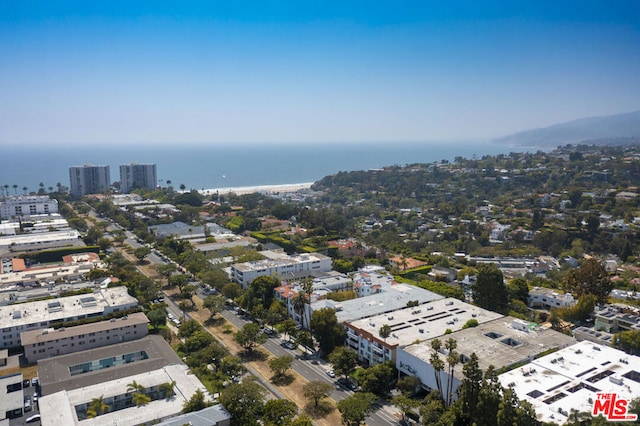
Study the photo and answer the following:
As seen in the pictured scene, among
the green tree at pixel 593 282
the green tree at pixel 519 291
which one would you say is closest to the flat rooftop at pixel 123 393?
the green tree at pixel 519 291

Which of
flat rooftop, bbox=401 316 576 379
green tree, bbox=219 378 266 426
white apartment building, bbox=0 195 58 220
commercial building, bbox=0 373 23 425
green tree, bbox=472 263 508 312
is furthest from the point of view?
white apartment building, bbox=0 195 58 220

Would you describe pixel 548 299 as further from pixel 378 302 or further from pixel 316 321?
pixel 316 321

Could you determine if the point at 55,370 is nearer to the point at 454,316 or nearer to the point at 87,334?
the point at 87,334

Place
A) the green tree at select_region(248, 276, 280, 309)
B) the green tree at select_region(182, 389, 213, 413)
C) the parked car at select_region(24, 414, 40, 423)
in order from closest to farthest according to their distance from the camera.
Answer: the parked car at select_region(24, 414, 40, 423) → the green tree at select_region(182, 389, 213, 413) → the green tree at select_region(248, 276, 280, 309)

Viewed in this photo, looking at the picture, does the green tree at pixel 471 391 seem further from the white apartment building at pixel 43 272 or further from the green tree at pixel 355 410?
the white apartment building at pixel 43 272

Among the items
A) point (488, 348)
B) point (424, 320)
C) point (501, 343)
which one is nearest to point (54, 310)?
point (424, 320)

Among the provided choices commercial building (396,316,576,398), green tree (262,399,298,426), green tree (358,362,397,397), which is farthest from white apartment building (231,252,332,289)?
green tree (262,399,298,426)

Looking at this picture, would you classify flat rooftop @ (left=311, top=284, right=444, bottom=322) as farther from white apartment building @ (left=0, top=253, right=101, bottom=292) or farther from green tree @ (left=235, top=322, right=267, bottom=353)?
white apartment building @ (left=0, top=253, right=101, bottom=292)
